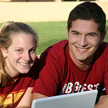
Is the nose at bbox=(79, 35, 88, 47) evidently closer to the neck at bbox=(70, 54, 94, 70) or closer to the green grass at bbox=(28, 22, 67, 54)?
the neck at bbox=(70, 54, 94, 70)

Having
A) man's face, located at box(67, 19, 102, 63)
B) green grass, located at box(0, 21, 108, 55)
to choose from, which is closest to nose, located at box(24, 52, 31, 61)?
man's face, located at box(67, 19, 102, 63)

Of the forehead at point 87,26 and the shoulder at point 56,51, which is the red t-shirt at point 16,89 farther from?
the forehead at point 87,26

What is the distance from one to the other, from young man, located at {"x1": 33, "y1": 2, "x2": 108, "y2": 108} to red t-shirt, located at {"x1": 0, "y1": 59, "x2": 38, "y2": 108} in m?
0.14

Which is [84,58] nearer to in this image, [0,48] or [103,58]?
[103,58]

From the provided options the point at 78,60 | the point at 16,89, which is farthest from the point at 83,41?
the point at 16,89

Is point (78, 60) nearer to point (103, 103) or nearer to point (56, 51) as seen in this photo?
point (56, 51)

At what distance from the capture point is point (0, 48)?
2.50m

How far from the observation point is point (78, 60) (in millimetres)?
2592

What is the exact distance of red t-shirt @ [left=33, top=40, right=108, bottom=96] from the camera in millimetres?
2414

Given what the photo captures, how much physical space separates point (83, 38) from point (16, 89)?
84cm

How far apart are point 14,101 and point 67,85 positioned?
0.56 meters

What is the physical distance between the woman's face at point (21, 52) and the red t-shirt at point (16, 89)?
0.64ft

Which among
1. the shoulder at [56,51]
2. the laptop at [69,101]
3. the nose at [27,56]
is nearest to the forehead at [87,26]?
the shoulder at [56,51]

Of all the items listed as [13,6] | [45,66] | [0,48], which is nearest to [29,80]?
[45,66]
